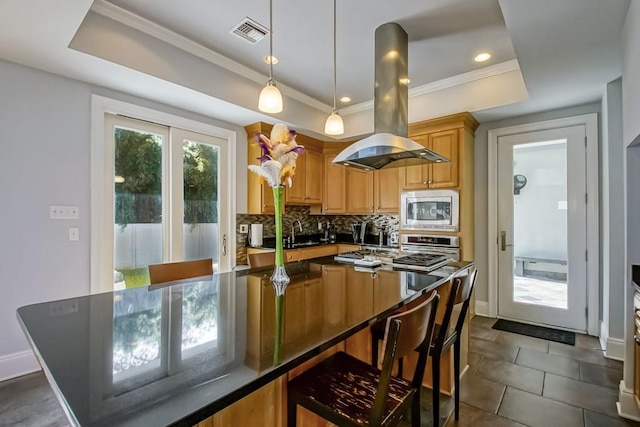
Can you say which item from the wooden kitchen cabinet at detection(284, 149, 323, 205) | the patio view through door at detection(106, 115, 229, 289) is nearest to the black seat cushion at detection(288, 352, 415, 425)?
the patio view through door at detection(106, 115, 229, 289)

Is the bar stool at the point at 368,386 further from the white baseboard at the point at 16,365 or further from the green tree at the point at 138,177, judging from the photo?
the green tree at the point at 138,177

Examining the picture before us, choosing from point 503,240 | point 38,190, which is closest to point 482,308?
point 503,240

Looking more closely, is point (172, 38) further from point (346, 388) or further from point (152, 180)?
point (346, 388)

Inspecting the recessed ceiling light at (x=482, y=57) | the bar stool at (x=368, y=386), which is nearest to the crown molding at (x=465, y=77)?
the recessed ceiling light at (x=482, y=57)

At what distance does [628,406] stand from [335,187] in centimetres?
377

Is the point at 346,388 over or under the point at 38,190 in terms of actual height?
under

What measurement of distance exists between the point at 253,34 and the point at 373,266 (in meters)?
2.18

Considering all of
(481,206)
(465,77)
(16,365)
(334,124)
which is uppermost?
(465,77)

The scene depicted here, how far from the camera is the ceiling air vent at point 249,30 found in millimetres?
2488

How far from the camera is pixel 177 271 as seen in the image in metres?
2.00

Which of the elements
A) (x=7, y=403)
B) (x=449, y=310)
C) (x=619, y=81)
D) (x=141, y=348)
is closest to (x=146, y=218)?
(x=7, y=403)

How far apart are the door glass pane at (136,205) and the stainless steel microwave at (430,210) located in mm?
2921

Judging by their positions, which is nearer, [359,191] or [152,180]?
[152,180]

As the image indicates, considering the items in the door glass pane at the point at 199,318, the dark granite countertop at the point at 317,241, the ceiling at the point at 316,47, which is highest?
the ceiling at the point at 316,47
